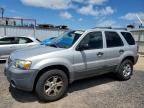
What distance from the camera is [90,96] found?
18.3 ft

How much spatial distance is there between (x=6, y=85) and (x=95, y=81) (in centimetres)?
290

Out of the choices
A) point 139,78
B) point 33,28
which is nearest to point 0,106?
point 139,78

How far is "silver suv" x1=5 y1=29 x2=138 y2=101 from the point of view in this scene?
191 inches

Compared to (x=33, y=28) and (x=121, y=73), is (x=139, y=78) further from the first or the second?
(x=33, y=28)

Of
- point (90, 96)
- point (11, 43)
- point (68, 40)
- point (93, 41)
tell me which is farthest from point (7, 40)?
point (90, 96)

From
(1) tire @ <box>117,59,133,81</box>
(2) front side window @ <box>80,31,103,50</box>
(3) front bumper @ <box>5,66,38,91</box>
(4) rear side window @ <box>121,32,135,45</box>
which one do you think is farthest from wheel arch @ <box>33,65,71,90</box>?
(4) rear side window @ <box>121,32,135,45</box>

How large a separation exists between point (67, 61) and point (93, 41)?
1.18 metres

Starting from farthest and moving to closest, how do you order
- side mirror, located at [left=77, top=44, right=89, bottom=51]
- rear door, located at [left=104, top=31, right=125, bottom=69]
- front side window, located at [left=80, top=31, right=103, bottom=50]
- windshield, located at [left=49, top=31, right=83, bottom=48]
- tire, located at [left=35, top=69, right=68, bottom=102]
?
rear door, located at [left=104, top=31, right=125, bottom=69]
front side window, located at [left=80, top=31, right=103, bottom=50]
windshield, located at [left=49, top=31, right=83, bottom=48]
side mirror, located at [left=77, top=44, right=89, bottom=51]
tire, located at [left=35, top=69, right=68, bottom=102]

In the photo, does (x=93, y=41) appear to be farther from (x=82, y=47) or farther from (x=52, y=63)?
(x=52, y=63)

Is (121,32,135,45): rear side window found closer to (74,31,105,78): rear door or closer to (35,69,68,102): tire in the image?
(74,31,105,78): rear door

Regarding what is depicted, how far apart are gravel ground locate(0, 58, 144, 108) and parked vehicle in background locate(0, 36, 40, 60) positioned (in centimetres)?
333

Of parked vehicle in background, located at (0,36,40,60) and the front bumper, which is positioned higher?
parked vehicle in background, located at (0,36,40,60)

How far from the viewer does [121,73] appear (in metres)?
7.05

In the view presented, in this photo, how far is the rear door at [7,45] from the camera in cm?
1005
